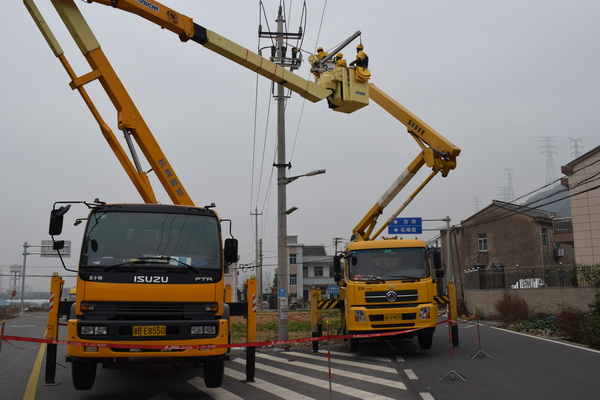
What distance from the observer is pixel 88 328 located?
7.30 m

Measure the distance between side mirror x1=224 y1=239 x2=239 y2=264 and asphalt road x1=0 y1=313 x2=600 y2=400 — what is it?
Result: 204cm

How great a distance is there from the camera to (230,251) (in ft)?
28.4

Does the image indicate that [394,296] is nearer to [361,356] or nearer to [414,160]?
[361,356]

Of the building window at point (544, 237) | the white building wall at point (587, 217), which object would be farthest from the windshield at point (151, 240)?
the building window at point (544, 237)

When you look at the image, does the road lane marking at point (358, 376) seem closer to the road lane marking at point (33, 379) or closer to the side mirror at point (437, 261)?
the side mirror at point (437, 261)

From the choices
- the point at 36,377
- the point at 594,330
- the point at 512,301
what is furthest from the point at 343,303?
the point at 512,301

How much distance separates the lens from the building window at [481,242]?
46.6 metres

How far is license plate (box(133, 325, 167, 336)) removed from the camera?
7.37 metres

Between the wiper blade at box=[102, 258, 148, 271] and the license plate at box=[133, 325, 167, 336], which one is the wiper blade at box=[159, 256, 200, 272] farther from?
the license plate at box=[133, 325, 167, 336]

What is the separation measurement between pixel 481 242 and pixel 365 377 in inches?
1554

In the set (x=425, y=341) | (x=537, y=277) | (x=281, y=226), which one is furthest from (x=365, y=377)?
(x=537, y=277)

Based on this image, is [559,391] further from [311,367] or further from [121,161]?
[121,161]

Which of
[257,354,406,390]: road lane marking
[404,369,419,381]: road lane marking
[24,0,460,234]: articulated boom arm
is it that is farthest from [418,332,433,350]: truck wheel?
[24,0,460,234]: articulated boom arm

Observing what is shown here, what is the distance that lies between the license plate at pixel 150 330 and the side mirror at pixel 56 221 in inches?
74.0
